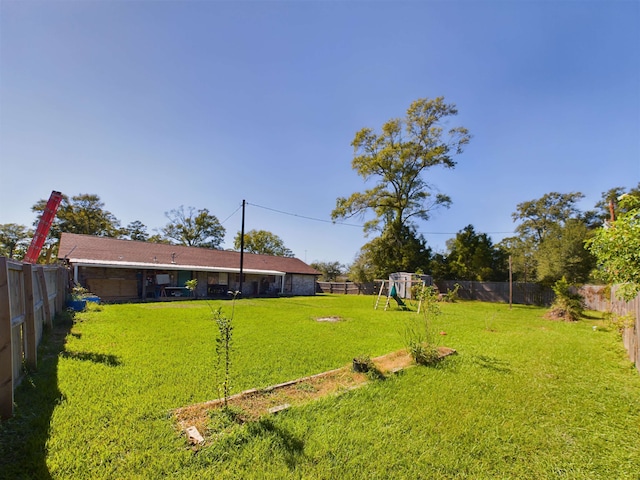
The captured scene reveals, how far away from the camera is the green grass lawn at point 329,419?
7.75ft

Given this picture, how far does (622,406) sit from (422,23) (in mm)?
8993

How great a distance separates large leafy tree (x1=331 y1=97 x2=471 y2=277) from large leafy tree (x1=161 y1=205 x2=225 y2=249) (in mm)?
19155

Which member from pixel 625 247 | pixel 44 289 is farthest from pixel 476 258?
pixel 44 289

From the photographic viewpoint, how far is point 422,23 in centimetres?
773

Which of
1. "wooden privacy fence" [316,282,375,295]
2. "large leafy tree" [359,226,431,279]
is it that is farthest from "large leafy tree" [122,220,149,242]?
"large leafy tree" [359,226,431,279]

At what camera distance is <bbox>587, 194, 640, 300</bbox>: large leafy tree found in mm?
2871

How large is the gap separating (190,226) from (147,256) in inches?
801

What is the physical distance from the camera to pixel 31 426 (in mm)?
2730

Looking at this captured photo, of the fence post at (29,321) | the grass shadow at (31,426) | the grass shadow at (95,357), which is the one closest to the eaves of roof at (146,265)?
the grass shadow at (95,357)

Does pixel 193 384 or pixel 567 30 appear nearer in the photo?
pixel 193 384

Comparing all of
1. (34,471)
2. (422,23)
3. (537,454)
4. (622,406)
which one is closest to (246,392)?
(34,471)

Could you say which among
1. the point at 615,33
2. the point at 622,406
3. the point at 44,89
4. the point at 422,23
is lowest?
the point at 622,406

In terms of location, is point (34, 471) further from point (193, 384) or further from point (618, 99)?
point (618, 99)

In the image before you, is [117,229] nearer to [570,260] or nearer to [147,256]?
[147,256]
